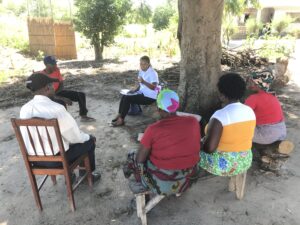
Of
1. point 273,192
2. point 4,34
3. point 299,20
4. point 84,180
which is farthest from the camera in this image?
point 299,20

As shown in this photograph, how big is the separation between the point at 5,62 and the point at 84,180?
9236 mm

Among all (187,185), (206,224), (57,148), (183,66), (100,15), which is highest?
(100,15)

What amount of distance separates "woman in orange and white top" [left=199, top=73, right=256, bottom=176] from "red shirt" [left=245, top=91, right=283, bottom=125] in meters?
0.54

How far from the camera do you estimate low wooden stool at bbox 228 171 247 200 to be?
323 cm

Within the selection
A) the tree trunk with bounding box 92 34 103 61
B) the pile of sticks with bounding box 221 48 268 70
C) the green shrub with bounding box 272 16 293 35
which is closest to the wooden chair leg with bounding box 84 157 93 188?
the pile of sticks with bounding box 221 48 268 70

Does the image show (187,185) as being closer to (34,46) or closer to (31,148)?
(31,148)

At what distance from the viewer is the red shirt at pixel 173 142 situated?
2621mm

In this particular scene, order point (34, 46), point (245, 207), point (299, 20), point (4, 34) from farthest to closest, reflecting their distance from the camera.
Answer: point (299, 20)
point (4, 34)
point (34, 46)
point (245, 207)

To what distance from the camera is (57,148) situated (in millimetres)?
3035

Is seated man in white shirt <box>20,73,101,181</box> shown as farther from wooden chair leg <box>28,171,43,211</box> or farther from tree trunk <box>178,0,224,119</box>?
tree trunk <box>178,0,224,119</box>

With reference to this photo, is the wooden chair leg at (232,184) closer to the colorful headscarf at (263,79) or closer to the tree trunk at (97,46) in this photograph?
the colorful headscarf at (263,79)

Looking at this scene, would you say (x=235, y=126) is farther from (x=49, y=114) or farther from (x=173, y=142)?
(x=49, y=114)

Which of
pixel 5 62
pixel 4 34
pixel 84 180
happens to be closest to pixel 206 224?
pixel 84 180

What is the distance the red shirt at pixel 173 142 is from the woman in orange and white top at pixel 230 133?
25 cm
